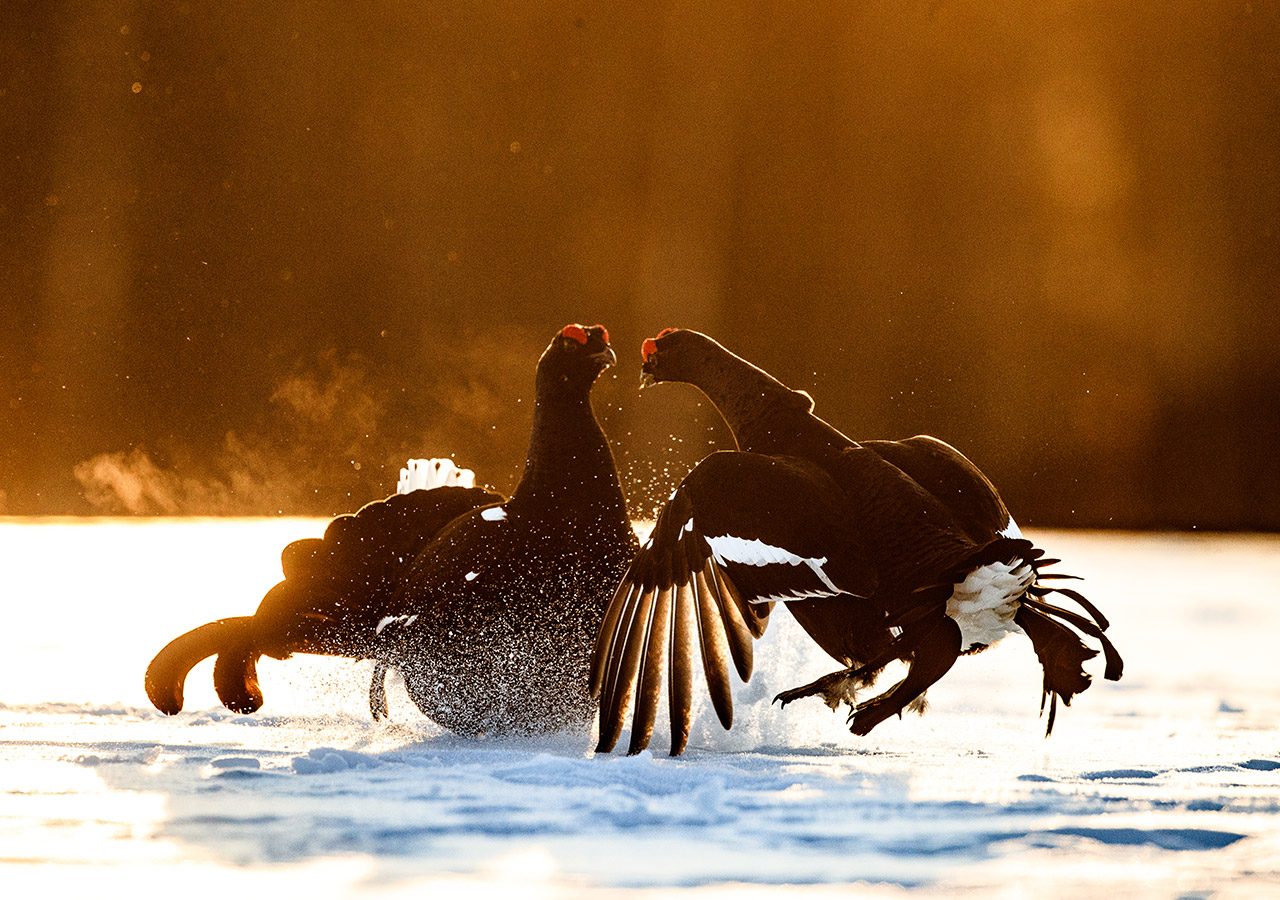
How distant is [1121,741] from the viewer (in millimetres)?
4648

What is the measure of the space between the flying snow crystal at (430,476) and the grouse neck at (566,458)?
0.48 metres

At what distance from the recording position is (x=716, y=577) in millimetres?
4160

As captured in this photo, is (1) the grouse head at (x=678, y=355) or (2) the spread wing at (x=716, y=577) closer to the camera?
(2) the spread wing at (x=716, y=577)

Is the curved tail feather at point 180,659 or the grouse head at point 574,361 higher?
the grouse head at point 574,361

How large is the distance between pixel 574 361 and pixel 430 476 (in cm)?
71

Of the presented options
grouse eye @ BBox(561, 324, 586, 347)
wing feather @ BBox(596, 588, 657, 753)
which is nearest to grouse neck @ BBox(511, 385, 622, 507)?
grouse eye @ BBox(561, 324, 586, 347)

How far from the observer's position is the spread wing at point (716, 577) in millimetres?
4008

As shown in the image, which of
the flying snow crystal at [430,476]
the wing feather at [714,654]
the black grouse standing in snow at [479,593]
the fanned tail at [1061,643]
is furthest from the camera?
the flying snow crystal at [430,476]

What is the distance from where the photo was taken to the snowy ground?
3.02 metres

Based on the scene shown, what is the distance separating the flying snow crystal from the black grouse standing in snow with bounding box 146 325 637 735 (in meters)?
0.13

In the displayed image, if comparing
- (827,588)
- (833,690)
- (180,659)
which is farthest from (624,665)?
(180,659)

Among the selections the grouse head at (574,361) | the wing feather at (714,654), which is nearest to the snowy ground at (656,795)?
the wing feather at (714,654)

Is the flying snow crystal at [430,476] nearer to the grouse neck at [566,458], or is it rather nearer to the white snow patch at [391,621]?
the grouse neck at [566,458]

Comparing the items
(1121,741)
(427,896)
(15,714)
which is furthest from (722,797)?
(15,714)
